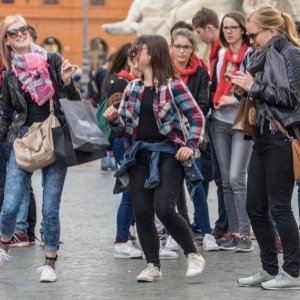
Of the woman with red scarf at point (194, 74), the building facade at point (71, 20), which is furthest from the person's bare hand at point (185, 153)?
the building facade at point (71, 20)

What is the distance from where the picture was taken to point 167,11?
19.3m

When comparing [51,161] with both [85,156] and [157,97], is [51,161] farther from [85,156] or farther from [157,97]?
[157,97]

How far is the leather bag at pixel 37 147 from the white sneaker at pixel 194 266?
118 centimetres

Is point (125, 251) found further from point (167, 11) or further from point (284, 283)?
point (167, 11)

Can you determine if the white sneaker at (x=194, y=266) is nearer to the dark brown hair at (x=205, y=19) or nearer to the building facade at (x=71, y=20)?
the dark brown hair at (x=205, y=19)

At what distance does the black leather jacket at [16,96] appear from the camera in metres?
8.34

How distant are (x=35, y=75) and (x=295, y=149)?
6.19ft

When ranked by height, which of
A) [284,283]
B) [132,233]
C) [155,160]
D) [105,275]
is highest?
[155,160]

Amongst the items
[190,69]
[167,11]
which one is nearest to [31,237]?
[190,69]

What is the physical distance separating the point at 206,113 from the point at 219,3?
328 inches

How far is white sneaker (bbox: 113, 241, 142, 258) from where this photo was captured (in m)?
9.40

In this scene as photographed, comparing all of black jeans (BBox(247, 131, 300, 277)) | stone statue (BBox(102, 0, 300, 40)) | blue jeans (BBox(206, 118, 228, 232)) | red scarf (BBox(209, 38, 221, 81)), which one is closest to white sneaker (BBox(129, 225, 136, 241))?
blue jeans (BBox(206, 118, 228, 232))

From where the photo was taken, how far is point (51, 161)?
8.25 metres

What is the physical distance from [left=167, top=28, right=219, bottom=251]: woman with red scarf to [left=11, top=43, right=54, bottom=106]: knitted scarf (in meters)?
1.63
